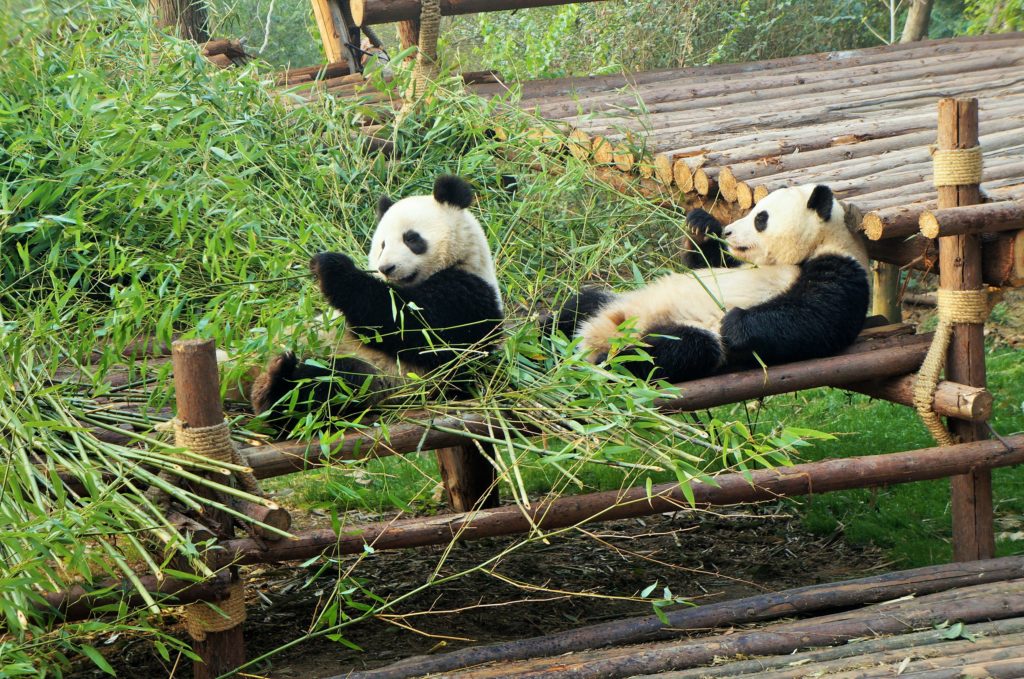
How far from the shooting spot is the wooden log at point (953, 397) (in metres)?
3.28

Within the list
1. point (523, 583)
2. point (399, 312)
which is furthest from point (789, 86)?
point (399, 312)

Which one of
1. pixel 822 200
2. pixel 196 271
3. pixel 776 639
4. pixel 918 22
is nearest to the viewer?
pixel 776 639

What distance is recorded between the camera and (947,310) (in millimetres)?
3393

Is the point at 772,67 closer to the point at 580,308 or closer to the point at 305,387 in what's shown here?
the point at 580,308

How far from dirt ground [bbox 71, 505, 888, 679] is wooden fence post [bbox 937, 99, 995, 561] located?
2.11 ft

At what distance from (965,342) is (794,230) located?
2.17ft

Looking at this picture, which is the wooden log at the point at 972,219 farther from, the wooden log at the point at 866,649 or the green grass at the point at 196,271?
the wooden log at the point at 866,649

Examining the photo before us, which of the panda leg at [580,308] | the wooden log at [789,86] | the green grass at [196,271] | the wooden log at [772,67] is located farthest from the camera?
the wooden log at [772,67]

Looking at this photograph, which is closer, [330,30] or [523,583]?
[523,583]

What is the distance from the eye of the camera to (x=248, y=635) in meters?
3.61

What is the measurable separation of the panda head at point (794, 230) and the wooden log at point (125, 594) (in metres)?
2.11

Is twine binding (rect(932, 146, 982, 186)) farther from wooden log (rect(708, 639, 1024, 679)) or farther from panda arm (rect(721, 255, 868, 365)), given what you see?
wooden log (rect(708, 639, 1024, 679))

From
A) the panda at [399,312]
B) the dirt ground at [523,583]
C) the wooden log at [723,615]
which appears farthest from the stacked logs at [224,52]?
the wooden log at [723,615]

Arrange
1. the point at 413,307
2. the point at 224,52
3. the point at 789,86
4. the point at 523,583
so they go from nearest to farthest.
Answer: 1. the point at 413,307
2. the point at 523,583
3. the point at 789,86
4. the point at 224,52
